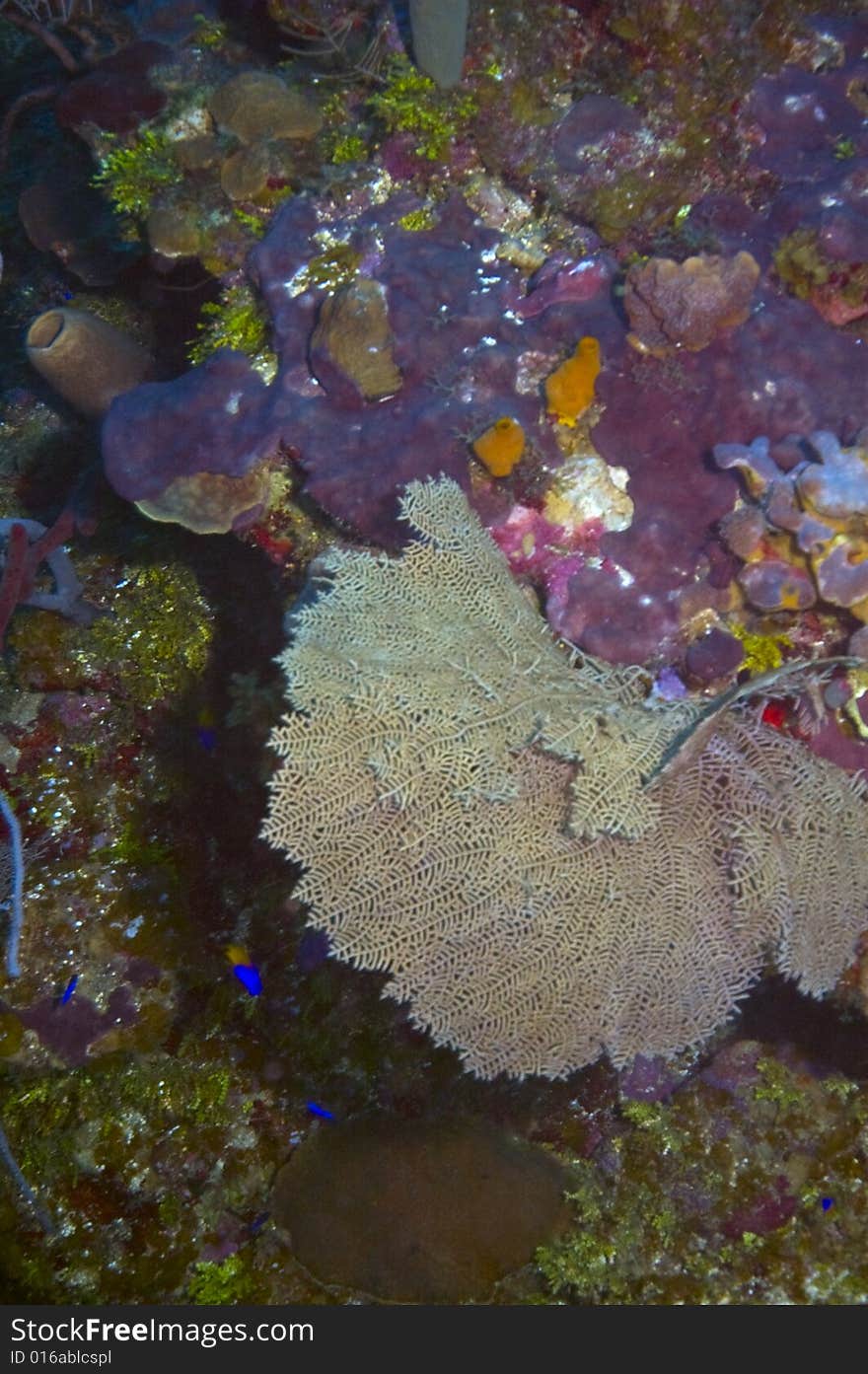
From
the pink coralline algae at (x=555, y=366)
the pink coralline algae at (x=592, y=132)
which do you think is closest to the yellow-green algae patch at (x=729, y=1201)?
the pink coralline algae at (x=555, y=366)

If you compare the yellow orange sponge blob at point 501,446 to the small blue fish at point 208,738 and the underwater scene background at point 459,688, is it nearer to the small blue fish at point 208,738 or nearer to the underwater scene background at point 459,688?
the underwater scene background at point 459,688

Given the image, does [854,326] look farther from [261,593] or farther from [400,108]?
[261,593]

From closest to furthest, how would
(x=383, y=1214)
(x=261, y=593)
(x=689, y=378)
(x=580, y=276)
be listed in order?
(x=689, y=378), (x=580, y=276), (x=383, y=1214), (x=261, y=593)

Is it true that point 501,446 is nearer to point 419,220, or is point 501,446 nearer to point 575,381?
point 575,381

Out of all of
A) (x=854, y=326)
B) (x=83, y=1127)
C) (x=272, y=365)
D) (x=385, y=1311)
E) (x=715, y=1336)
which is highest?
(x=272, y=365)

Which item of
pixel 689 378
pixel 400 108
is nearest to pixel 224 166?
pixel 400 108

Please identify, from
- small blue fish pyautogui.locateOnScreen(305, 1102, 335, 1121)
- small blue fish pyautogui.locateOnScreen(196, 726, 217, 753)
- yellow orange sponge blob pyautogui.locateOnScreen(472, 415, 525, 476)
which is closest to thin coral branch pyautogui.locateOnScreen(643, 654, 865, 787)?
yellow orange sponge blob pyautogui.locateOnScreen(472, 415, 525, 476)

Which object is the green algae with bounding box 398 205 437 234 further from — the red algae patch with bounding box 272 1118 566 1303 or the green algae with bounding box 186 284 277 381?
the red algae patch with bounding box 272 1118 566 1303

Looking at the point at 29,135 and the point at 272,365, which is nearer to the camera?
the point at 272,365
